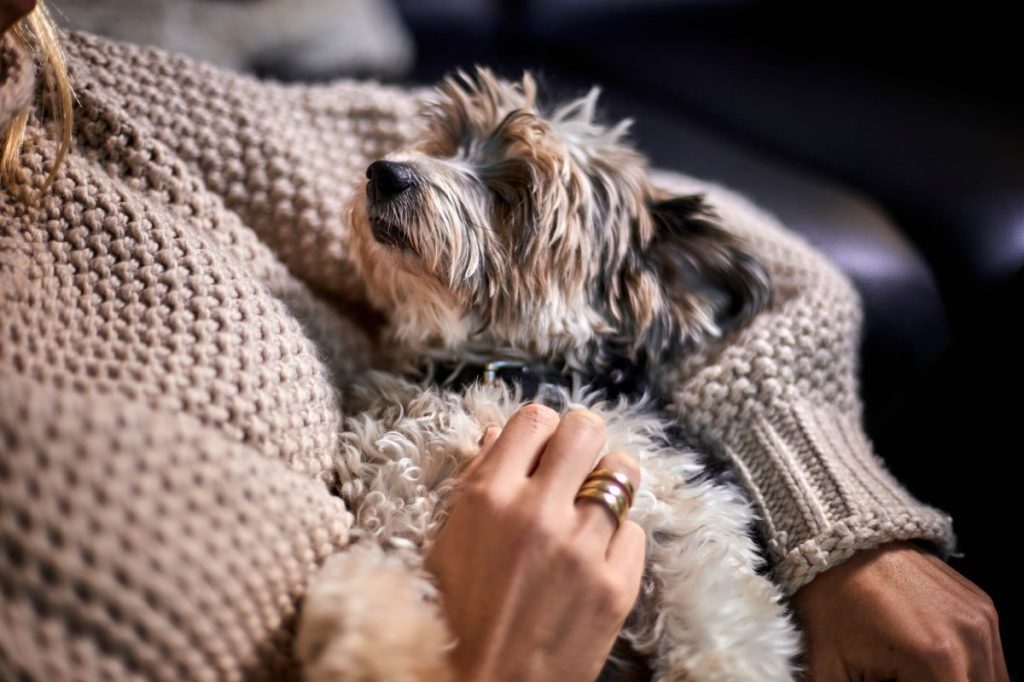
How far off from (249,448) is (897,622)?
3.01 feet

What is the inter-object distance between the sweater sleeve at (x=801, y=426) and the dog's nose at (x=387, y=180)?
2.00ft

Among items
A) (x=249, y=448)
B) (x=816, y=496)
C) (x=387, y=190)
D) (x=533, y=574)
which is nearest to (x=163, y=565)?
(x=249, y=448)

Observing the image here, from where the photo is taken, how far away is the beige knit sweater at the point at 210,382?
0.75 metres

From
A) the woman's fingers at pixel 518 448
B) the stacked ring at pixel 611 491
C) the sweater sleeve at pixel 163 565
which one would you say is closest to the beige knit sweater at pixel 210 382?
the sweater sleeve at pixel 163 565

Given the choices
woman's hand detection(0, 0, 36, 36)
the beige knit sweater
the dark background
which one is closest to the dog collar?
the beige knit sweater

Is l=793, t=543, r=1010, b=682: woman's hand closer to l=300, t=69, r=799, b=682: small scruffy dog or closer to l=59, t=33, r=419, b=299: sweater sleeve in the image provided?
l=300, t=69, r=799, b=682: small scruffy dog

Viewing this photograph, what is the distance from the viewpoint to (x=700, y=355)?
1.38 metres

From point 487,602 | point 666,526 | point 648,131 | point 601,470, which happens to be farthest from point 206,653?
point 648,131

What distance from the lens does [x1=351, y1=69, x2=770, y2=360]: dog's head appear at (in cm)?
126

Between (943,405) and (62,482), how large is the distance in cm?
147

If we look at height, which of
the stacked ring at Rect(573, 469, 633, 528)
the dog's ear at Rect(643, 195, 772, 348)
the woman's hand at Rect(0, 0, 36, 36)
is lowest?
the stacked ring at Rect(573, 469, 633, 528)

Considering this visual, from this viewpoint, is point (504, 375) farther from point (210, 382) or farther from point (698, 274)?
point (210, 382)

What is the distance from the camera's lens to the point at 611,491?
1.03m

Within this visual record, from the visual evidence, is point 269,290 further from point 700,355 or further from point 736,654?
point 736,654
